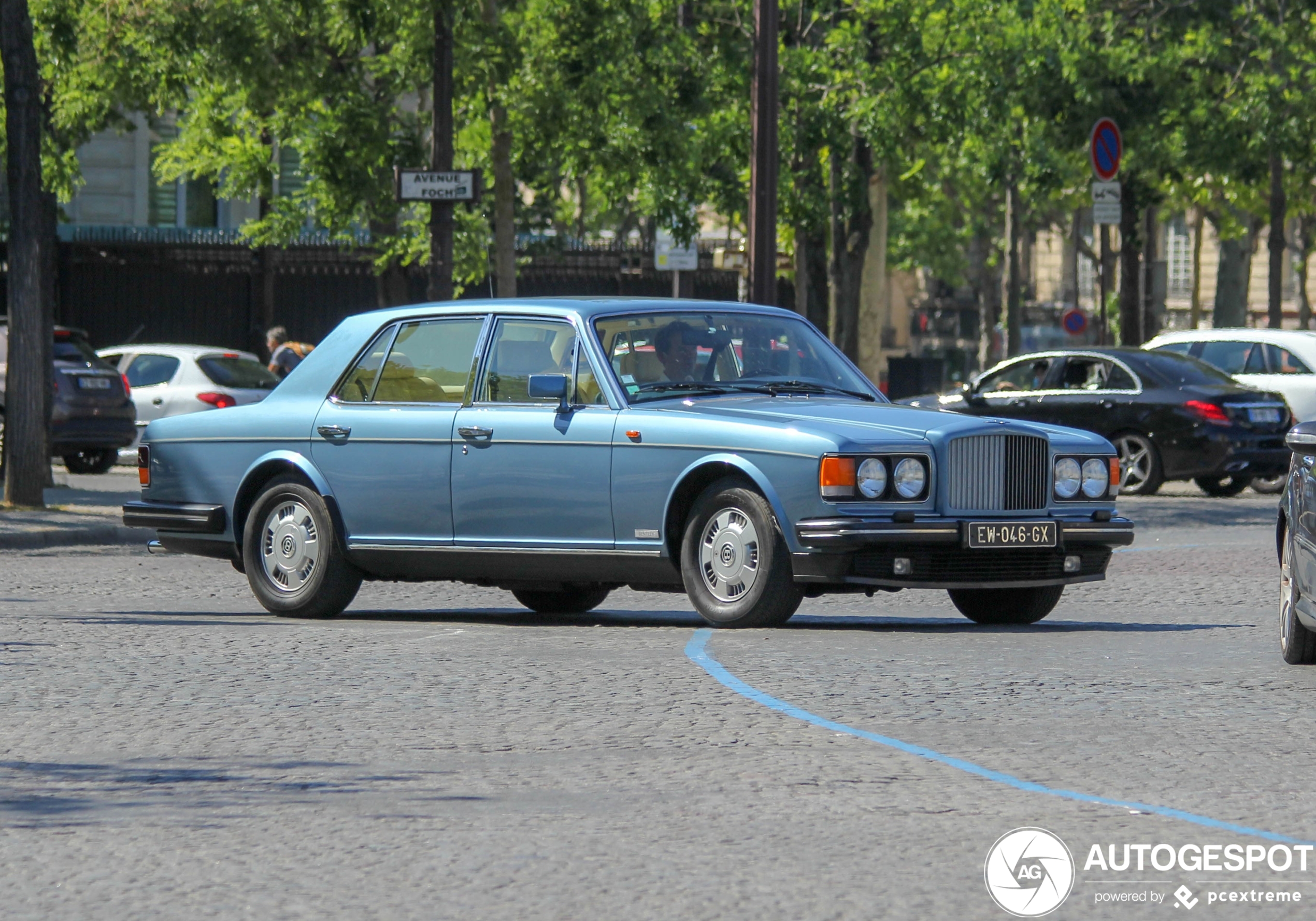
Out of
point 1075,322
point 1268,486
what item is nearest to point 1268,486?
point 1268,486

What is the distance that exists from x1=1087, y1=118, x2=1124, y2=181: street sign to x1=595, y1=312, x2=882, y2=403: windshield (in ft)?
52.3

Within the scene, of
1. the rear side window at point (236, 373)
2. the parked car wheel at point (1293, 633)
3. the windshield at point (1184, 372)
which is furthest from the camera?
the rear side window at point (236, 373)

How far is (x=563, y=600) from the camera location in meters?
11.9

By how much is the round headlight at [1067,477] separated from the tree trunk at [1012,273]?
26.0 m

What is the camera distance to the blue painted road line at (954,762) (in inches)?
227

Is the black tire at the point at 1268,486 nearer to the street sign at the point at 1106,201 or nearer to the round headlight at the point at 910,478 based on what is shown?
the street sign at the point at 1106,201

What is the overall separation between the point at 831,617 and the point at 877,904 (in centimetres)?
645

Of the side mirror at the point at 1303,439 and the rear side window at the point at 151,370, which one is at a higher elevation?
the side mirror at the point at 1303,439

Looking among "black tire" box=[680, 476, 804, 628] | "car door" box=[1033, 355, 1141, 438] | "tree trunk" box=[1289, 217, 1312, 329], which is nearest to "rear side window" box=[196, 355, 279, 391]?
"car door" box=[1033, 355, 1141, 438]

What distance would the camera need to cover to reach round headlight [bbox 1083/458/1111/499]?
10.4m

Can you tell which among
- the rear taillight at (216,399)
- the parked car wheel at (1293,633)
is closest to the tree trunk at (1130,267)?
the rear taillight at (216,399)

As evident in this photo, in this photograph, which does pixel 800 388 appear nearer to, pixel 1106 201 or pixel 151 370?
pixel 1106 201

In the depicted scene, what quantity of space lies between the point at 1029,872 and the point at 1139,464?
Answer: 1787 cm

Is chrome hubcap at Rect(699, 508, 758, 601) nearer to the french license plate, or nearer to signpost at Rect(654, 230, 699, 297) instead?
the french license plate
